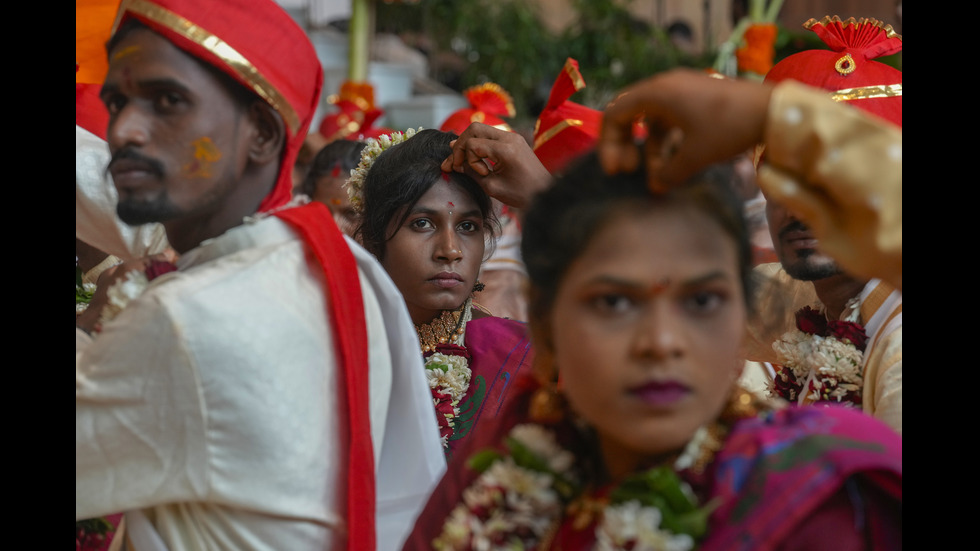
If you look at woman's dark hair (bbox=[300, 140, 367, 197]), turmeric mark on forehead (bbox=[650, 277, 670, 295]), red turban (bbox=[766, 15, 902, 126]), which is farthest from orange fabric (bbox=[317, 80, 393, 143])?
turmeric mark on forehead (bbox=[650, 277, 670, 295])

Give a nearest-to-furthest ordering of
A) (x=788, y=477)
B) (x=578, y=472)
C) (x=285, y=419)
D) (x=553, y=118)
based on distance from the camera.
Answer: (x=788, y=477) → (x=578, y=472) → (x=285, y=419) → (x=553, y=118)

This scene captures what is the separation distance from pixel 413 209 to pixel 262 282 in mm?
1060

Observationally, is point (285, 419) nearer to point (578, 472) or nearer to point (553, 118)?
point (578, 472)

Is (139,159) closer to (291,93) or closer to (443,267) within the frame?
(291,93)

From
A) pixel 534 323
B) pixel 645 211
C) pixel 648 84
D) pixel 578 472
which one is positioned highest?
pixel 648 84

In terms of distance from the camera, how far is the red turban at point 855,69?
2.44m

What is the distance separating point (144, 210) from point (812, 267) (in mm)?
1492

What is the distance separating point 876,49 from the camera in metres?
2.57

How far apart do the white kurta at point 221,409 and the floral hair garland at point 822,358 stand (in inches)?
43.7

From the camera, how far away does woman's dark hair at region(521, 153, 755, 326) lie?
4.19ft

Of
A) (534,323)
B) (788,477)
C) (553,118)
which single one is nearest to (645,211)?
(534,323)

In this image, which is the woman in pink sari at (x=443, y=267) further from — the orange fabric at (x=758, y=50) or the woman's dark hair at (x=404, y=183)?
the orange fabric at (x=758, y=50)

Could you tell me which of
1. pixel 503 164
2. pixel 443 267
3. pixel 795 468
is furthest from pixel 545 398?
pixel 443 267

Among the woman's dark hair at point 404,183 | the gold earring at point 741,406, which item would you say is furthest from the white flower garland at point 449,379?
the gold earring at point 741,406
